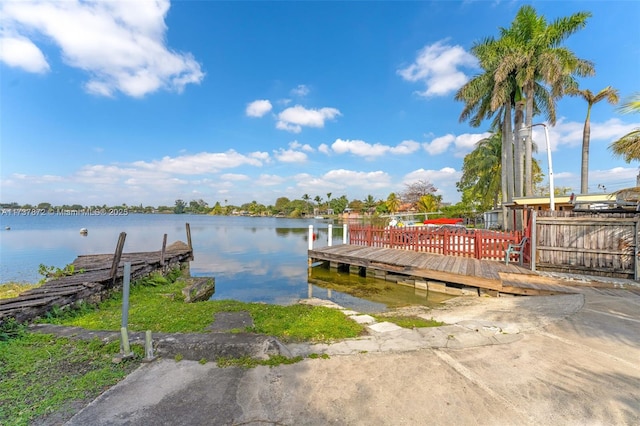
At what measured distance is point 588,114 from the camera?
19094 millimetres

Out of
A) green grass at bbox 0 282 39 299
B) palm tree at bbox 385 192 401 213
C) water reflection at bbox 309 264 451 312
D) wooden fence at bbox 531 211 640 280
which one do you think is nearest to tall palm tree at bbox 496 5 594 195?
wooden fence at bbox 531 211 640 280

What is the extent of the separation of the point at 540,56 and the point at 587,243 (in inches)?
586

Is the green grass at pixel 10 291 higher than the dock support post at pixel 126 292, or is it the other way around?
the dock support post at pixel 126 292

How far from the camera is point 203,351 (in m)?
3.42

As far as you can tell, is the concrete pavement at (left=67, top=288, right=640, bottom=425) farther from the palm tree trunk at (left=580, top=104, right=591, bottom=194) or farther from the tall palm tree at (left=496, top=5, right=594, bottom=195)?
the palm tree trunk at (left=580, top=104, right=591, bottom=194)

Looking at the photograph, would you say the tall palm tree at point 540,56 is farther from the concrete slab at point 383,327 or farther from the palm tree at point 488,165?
the concrete slab at point 383,327

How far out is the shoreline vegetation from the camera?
8.30 feet

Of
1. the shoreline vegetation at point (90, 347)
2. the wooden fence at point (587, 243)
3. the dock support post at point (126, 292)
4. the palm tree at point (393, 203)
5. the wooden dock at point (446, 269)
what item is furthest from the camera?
the palm tree at point (393, 203)

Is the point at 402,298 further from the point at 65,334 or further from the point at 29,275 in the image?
the point at 29,275

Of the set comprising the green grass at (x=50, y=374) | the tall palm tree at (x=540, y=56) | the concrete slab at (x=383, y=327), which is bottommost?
the concrete slab at (x=383, y=327)

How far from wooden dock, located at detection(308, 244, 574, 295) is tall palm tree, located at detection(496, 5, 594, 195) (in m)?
11.2

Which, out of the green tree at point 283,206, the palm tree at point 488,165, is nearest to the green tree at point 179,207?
the green tree at point 283,206

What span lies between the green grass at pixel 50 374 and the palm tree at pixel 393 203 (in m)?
54.4

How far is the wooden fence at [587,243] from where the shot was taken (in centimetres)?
697
